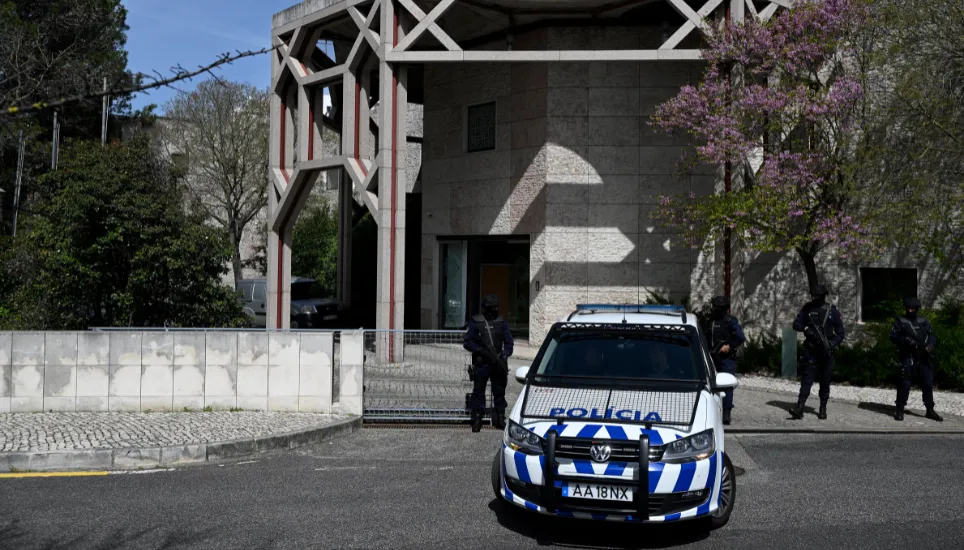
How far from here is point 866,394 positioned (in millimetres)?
13789

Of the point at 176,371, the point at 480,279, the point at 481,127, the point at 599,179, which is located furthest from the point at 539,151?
the point at 176,371

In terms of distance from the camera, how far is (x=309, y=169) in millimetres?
19375

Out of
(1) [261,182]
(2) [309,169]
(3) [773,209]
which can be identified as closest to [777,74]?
(3) [773,209]

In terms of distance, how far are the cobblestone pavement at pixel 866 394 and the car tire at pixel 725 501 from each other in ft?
23.2

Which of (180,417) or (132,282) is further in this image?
(132,282)

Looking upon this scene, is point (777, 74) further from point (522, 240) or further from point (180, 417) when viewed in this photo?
point (180, 417)

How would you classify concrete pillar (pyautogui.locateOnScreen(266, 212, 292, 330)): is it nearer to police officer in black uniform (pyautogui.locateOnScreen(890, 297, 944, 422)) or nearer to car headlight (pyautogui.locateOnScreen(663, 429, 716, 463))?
police officer in black uniform (pyautogui.locateOnScreen(890, 297, 944, 422))

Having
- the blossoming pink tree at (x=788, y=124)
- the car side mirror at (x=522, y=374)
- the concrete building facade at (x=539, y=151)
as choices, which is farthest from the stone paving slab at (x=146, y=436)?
the blossoming pink tree at (x=788, y=124)

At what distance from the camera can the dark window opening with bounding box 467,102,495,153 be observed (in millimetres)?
21719

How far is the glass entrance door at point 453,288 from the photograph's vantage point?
22.8 metres

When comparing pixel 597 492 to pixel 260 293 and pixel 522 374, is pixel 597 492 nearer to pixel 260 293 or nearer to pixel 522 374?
pixel 522 374

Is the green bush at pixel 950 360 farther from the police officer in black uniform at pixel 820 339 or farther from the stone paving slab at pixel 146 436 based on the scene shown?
the stone paving slab at pixel 146 436

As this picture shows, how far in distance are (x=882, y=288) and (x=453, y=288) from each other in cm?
1065

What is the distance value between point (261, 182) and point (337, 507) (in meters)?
30.9
